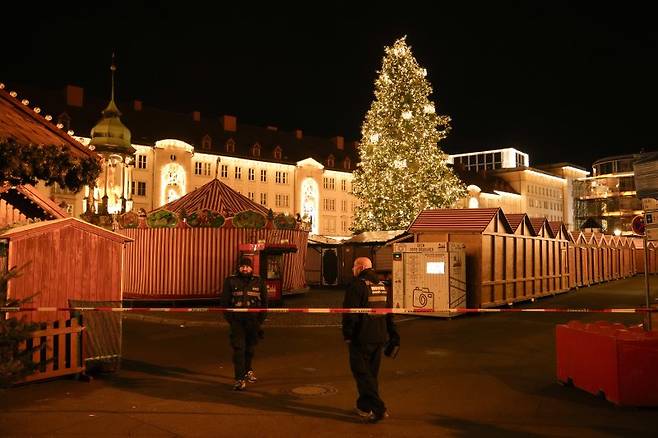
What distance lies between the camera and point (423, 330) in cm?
1519

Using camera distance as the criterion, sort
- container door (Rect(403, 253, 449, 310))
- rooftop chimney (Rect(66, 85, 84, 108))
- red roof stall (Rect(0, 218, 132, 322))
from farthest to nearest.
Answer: rooftop chimney (Rect(66, 85, 84, 108)) → container door (Rect(403, 253, 449, 310)) → red roof stall (Rect(0, 218, 132, 322))

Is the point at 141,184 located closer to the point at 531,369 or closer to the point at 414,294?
the point at 414,294

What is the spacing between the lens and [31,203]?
1073 cm

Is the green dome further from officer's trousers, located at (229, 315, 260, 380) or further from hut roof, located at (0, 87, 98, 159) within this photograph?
officer's trousers, located at (229, 315, 260, 380)

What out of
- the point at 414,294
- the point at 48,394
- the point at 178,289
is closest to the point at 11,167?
the point at 48,394

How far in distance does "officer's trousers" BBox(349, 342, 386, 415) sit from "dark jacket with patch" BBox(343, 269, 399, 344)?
3.8 inches

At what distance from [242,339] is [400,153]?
26453 millimetres

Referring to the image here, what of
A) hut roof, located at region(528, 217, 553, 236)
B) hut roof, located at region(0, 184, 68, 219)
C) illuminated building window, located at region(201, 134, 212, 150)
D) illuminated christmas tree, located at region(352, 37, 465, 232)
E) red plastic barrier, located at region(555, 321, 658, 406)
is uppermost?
illuminated building window, located at region(201, 134, 212, 150)

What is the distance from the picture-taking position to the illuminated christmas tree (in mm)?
33719

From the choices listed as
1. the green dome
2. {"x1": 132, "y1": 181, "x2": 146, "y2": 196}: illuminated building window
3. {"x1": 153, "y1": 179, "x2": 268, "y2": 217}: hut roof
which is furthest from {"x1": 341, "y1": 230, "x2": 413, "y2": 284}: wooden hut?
{"x1": 132, "y1": 181, "x2": 146, "y2": 196}: illuminated building window

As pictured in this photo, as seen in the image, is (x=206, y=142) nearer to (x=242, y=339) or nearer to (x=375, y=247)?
(x=375, y=247)

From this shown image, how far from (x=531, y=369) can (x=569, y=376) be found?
1.41 m

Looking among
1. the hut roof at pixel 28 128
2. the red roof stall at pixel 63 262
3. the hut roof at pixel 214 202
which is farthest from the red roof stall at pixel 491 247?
the hut roof at pixel 28 128

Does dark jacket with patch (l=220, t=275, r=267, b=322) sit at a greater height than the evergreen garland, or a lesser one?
lesser
